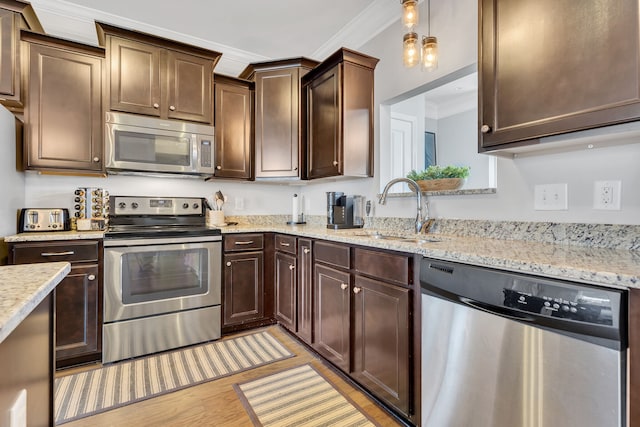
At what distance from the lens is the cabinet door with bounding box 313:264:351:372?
185cm

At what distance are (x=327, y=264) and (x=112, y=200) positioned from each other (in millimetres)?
1864

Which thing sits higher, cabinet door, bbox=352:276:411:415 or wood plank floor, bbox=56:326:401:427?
cabinet door, bbox=352:276:411:415

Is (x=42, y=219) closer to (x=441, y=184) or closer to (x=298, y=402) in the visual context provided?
(x=298, y=402)

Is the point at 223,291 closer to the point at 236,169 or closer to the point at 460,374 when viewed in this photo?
the point at 236,169

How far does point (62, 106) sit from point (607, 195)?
3312mm

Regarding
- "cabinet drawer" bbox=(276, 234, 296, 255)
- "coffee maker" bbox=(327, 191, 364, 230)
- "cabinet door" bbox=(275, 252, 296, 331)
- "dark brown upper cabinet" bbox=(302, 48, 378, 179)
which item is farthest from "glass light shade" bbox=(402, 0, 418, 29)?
"cabinet door" bbox=(275, 252, 296, 331)

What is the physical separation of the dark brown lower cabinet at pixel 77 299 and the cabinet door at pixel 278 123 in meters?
1.49

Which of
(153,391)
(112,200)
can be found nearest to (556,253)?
(153,391)

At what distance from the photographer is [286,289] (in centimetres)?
254

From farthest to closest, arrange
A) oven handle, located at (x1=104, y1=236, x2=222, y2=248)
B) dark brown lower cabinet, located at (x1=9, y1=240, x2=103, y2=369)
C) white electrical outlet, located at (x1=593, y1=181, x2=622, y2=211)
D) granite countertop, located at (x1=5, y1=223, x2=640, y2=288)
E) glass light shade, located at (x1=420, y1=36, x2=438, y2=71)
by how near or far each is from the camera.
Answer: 1. oven handle, located at (x1=104, y1=236, x2=222, y2=248)
2. dark brown lower cabinet, located at (x1=9, y1=240, x2=103, y2=369)
3. glass light shade, located at (x1=420, y1=36, x2=438, y2=71)
4. white electrical outlet, located at (x1=593, y1=181, x2=622, y2=211)
5. granite countertop, located at (x1=5, y1=223, x2=640, y2=288)

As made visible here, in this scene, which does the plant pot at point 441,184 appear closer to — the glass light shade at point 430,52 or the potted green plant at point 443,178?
the potted green plant at point 443,178

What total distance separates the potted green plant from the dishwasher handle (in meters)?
1.01

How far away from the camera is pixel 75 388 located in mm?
1842

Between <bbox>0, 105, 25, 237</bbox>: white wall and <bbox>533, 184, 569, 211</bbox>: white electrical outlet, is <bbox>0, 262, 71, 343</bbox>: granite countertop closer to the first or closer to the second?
<bbox>0, 105, 25, 237</bbox>: white wall
